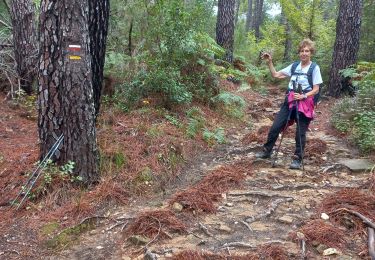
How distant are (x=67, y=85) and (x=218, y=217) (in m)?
2.46

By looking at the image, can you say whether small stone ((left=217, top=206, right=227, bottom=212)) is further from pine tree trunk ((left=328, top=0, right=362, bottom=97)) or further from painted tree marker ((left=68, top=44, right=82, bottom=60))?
pine tree trunk ((left=328, top=0, right=362, bottom=97))

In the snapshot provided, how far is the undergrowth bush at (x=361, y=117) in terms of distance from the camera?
6.40m

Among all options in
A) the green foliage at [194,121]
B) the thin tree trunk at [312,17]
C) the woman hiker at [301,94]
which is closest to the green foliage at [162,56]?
the green foliage at [194,121]

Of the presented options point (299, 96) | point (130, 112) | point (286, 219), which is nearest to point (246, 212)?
point (286, 219)

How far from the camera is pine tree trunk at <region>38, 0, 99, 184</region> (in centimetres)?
445

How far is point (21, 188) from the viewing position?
4656mm

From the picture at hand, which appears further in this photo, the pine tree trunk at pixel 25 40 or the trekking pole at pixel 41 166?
the pine tree trunk at pixel 25 40

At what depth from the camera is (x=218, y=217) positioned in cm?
444

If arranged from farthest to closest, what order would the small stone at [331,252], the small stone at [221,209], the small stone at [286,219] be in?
the small stone at [221,209] → the small stone at [286,219] → the small stone at [331,252]

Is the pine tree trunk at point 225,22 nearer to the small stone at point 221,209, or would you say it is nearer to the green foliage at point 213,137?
the green foliage at point 213,137

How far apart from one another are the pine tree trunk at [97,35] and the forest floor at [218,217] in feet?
4.93

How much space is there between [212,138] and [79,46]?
11.3 ft

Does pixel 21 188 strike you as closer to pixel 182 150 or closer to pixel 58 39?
pixel 58 39

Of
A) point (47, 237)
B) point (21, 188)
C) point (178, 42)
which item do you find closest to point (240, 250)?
point (47, 237)
